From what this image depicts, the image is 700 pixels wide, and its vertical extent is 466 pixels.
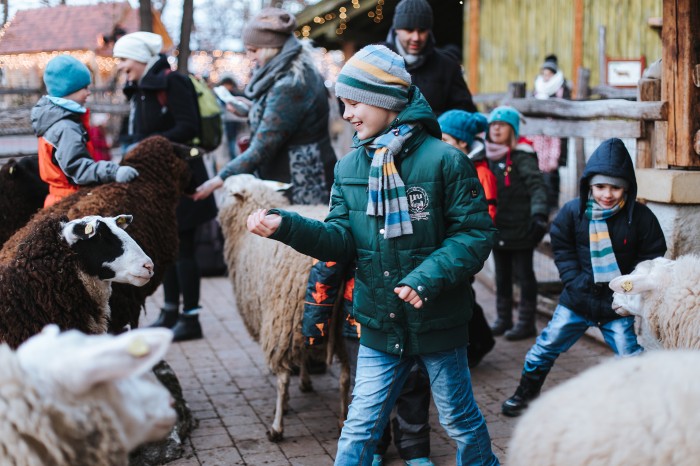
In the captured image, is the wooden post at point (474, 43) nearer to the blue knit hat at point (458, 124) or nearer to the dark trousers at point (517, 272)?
the dark trousers at point (517, 272)

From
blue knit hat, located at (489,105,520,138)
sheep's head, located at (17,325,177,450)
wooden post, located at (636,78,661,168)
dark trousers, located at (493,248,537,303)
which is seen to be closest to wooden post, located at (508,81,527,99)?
blue knit hat, located at (489,105,520,138)

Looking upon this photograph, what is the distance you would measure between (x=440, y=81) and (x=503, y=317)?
2.22m

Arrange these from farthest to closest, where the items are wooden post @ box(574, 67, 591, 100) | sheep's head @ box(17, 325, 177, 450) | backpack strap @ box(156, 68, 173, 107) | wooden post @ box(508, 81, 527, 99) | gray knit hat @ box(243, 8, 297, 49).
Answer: wooden post @ box(574, 67, 591, 100)
wooden post @ box(508, 81, 527, 99)
backpack strap @ box(156, 68, 173, 107)
gray knit hat @ box(243, 8, 297, 49)
sheep's head @ box(17, 325, 177, 450)

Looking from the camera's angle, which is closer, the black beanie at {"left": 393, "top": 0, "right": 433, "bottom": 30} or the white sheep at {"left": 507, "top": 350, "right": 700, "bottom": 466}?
the white sheep at {"left": 507, "top": 350, "right": 700, "bottom": 466}

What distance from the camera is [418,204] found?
330 centimetres

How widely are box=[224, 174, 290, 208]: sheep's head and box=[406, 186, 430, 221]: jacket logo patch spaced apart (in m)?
2.23

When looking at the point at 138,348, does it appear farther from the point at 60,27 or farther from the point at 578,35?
the point at 60,27

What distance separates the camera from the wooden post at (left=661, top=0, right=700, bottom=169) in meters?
4.98

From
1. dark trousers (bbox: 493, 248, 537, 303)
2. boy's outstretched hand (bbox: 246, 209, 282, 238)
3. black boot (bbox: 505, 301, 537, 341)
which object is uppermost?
boy's outstretched hand (bbox: 246, 209, 282, 238)

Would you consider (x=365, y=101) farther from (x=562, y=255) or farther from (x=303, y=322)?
(x=562, y=255)

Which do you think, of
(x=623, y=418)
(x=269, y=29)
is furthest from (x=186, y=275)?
(x=623, y=418)

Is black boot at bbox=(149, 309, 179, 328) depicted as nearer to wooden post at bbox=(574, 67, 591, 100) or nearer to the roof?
the roof

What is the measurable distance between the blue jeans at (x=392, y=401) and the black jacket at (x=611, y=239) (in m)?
1.37

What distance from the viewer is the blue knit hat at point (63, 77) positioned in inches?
186
